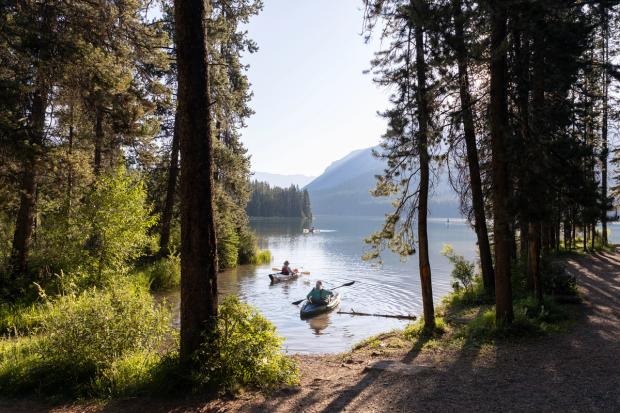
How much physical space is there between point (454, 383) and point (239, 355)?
3.46m

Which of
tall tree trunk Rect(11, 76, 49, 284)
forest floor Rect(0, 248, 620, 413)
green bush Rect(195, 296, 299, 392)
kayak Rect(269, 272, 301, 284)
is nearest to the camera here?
forest floor Rect(0, 248, 620, 413)

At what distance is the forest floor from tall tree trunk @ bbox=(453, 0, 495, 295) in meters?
4.87

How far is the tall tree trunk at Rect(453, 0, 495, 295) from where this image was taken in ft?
30.9

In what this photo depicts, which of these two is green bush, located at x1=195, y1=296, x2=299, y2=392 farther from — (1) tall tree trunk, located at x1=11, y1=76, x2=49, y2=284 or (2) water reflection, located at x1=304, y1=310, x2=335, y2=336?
(1) tall tree trunk, located at x1=11, y1=76, x2=49, y2=284

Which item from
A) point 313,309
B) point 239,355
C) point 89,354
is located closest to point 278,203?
point 313,309

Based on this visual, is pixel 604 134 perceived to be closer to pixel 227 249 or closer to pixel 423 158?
pixel 423 158

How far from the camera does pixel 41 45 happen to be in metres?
10.1

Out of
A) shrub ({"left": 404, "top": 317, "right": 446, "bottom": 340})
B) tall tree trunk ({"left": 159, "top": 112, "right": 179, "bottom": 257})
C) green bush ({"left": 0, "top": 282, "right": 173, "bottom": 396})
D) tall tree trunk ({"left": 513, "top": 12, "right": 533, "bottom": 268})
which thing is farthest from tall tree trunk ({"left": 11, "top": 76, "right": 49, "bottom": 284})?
tall tree trunk ({"left": 513, "top": 12, "right": 533, "bottom": 268})

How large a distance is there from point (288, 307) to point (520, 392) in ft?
51.5

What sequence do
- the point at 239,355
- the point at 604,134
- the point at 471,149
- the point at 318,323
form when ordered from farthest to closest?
the point at 604,134 < the point at 318,323 < the point at 471,149 < the point at 239,355

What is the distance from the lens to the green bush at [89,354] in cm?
712

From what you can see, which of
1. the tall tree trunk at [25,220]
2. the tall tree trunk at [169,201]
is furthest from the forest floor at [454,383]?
the tall tree trunk at [169,201]

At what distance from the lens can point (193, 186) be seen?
275 inches

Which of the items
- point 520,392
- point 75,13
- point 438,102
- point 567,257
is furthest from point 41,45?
point 567,257
